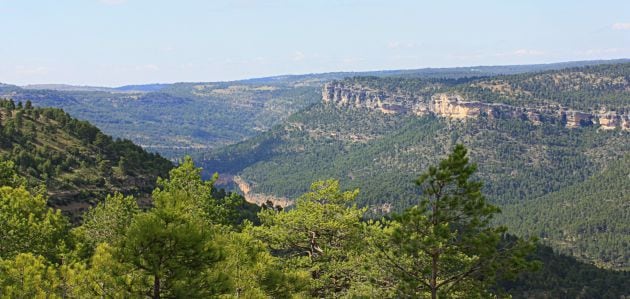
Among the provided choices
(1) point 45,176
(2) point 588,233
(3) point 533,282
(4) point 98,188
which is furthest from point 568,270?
(1) point 45,176

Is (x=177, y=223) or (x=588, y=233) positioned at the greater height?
(x=177, y=223)

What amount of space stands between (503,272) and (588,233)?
18043cm

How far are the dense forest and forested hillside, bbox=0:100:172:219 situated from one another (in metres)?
41.7

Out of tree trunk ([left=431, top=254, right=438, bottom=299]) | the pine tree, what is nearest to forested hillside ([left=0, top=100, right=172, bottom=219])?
the pine tree

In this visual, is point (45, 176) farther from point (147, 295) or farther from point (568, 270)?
point (568, 270)

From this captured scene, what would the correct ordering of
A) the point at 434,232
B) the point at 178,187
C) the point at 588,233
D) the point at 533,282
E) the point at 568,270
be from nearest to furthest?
the point at 434,232, the point at 178,187, the point at 533,282, the point at 568,270, the point at 588,233

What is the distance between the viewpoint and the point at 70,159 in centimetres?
9250

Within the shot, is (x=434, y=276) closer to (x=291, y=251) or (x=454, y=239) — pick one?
(x=454, y=239)

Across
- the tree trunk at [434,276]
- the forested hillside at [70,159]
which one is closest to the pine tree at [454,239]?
the tree trunk at [434,276]

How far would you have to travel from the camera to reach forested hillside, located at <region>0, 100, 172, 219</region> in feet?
268

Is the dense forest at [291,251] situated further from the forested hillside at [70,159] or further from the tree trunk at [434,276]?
the forested hillside at [70,159]

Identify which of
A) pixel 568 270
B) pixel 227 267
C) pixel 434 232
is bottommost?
pixel 568 270

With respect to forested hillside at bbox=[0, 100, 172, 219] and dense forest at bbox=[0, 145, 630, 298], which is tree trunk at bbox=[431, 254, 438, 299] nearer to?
dense forest at bbox=[0, 145, 630, 298]

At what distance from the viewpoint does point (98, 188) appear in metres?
89.6
